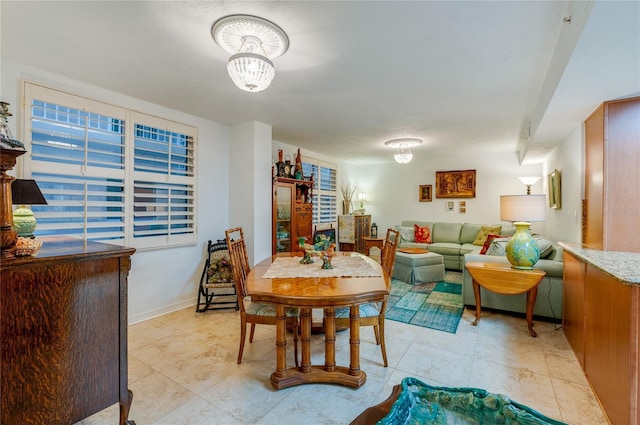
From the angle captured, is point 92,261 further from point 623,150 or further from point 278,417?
point 623,150

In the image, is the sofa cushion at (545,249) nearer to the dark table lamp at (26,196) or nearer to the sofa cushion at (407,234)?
the sofa cushion at (407,234)

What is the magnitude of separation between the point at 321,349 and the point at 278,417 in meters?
0.84

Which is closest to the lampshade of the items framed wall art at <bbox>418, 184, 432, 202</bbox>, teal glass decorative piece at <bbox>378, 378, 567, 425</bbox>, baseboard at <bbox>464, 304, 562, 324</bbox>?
baseboard at <bbox>464, 304, 562, 324</bbox>

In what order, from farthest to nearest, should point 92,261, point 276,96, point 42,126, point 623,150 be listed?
point 276,96 < point 42,126 < point 623,150 < point 92,261

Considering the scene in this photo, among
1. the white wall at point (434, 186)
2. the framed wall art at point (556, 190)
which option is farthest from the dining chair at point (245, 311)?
the white wall at point (434, 186)

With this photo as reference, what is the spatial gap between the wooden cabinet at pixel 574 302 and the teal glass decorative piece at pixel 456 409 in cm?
181

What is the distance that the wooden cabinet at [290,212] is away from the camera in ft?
13.1

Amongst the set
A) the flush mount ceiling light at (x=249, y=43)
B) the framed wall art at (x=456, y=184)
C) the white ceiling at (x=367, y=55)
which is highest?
the white ceiling at (x=367, y=55)

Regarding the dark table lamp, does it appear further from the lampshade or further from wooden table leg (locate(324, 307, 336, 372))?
the lampshade

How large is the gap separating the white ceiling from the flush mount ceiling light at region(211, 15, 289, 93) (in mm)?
57

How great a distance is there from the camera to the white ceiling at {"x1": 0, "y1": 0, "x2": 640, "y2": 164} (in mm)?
1582

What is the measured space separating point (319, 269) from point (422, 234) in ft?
14.2

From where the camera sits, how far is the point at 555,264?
2908 millimetres

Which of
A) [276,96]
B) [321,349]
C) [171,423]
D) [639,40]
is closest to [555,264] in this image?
[639,40]
